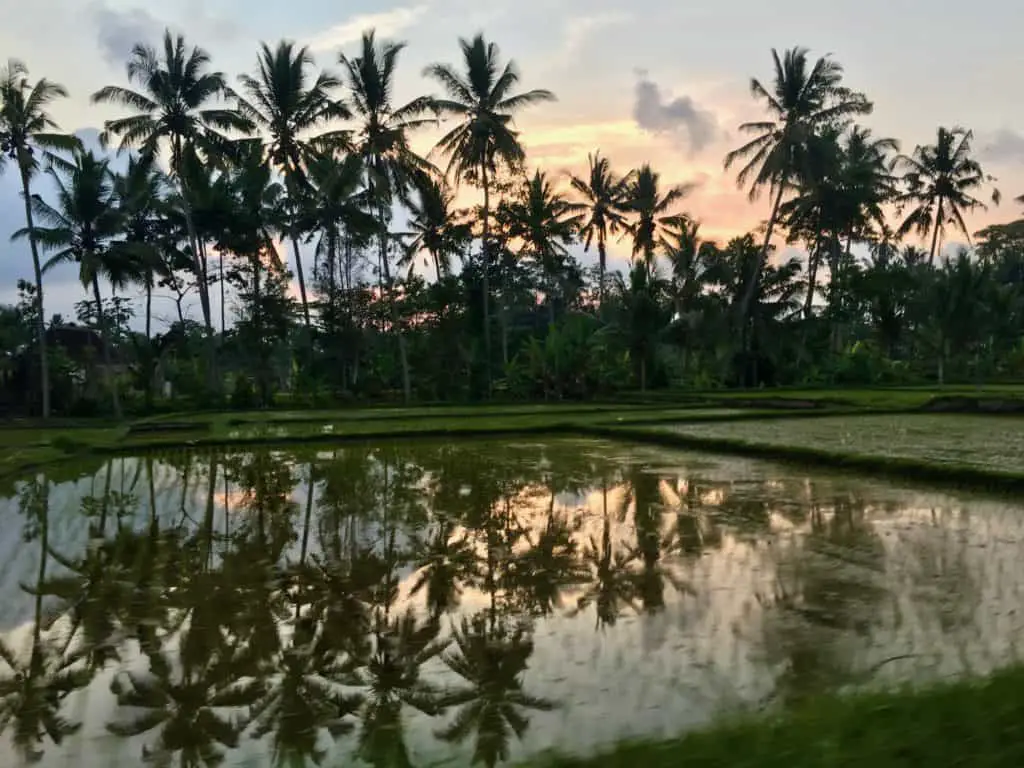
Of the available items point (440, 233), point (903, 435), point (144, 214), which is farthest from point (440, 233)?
point (903, 435)

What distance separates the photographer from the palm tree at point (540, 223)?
33.3m

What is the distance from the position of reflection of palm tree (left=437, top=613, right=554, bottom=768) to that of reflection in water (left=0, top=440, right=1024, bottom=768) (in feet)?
0.05

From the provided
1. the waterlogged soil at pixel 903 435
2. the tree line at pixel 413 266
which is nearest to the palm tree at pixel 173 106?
the tree line at pixel 413 266

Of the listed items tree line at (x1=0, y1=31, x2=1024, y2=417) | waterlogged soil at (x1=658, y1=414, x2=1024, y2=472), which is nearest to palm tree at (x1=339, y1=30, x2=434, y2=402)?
tree line at (x1=0, y1=31, x2=1024, y2=417)

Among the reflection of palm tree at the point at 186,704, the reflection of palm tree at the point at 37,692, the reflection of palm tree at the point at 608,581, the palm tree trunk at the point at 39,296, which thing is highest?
the palm tree trunk at the point at 39,296

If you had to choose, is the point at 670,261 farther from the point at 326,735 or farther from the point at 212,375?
the point at 326,735

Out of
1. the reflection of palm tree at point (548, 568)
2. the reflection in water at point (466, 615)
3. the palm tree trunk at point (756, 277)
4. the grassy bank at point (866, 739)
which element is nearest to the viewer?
the grassy bank at point (866, 739)

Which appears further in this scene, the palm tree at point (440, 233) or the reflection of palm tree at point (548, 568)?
the palm tree at point (440, 233)

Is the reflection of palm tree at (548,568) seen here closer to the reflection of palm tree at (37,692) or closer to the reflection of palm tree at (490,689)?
the reflection of palm tree at (490,689)

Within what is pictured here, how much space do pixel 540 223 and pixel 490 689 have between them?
99.9ft

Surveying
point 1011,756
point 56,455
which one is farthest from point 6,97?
point 1011,756

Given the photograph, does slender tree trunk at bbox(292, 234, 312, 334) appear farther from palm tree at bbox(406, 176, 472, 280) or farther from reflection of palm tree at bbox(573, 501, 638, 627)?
reflection of palm tree at bbox(573, 501, 638, 627)

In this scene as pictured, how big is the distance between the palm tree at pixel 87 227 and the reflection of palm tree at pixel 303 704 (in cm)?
2416

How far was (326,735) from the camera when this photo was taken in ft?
11.0
